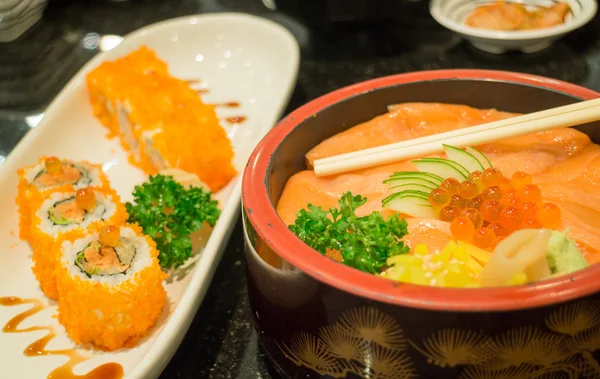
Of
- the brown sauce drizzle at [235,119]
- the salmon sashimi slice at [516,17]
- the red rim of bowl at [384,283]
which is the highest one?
the red rim of bowl at [384,283]

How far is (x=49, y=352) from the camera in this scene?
1.35 m

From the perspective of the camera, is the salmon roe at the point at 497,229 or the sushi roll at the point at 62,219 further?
the sushi roll at the point at 62,219

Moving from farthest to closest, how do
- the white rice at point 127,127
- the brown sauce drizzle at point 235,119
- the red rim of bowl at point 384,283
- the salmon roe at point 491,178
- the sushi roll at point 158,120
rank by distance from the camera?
the brown sauce drizzle at point 235,119 → the white rice at point 127,127 → the sushi roll at point 158,120 → the salmon roe at point 491,178 → the red rim of bowl at point 384,283

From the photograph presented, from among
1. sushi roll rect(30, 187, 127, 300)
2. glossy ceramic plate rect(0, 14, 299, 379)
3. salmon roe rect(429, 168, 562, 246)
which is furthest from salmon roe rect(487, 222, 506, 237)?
sushi roll rect(30, 187, 127, 300)

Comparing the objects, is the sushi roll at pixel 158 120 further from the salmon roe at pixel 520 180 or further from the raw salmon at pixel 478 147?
the salmon roe at pixel 520 180

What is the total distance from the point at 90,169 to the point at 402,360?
1279 mm

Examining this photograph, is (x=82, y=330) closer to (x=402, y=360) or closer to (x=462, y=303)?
(x=402, y=360)

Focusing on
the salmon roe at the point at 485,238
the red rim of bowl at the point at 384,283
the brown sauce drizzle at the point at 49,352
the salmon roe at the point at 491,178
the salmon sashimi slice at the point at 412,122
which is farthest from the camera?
the salmon sashimi slice at the point at 412,122

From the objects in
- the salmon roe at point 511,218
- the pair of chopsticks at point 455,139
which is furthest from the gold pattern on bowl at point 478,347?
the pair of chopsticks at point 455,139

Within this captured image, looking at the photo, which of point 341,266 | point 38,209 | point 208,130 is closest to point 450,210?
point 341,266

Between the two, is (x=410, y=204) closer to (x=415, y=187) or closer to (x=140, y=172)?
(x=415, y=187)

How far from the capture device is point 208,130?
189 centimetres

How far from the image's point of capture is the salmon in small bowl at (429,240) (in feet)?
2.73

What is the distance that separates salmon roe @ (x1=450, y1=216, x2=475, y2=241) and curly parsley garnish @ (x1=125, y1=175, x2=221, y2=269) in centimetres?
72
